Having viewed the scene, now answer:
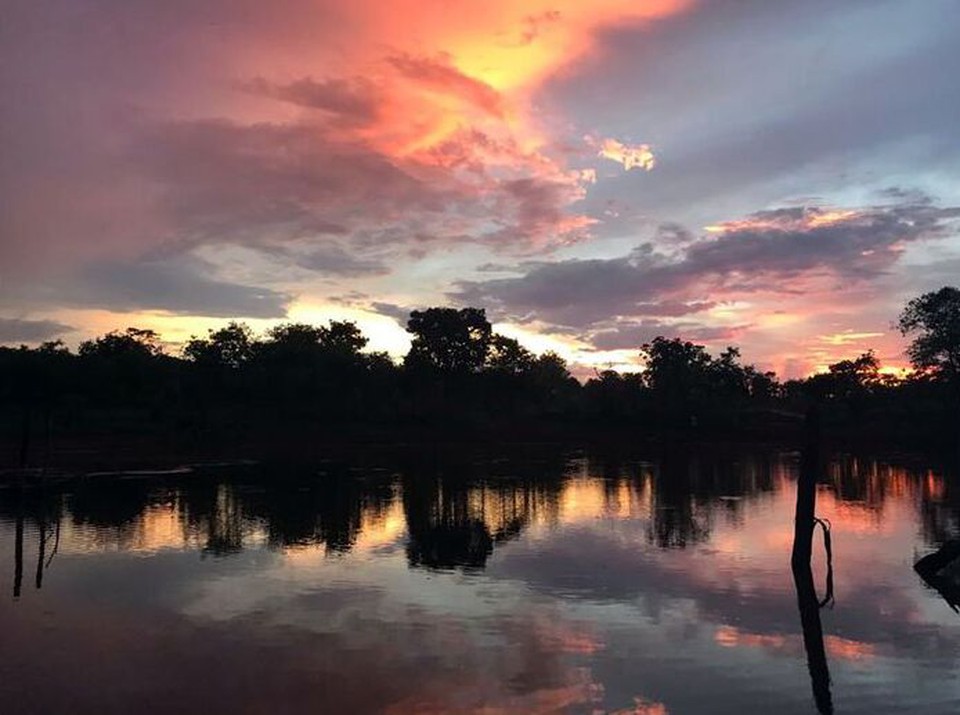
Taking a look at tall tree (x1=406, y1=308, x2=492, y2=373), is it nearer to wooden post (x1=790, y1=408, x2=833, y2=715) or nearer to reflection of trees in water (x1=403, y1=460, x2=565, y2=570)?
reflection of trees in water (x1=403, y1=460, x2=565, y2=570)

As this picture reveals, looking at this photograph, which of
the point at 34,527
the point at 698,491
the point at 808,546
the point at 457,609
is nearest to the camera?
the point at 457,609

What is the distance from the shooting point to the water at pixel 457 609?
9.74 meters

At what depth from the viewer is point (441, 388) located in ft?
296

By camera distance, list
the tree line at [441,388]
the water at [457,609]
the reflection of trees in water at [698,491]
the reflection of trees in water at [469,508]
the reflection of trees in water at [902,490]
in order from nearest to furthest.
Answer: the water at [457,609] < the reflection of trees in water at [469,508] < the reflection of trees in water at [698,491] < the reflection of trees in water at [902,490] < the tree line at [441,388]

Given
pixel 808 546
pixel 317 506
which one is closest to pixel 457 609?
pixel 808 546

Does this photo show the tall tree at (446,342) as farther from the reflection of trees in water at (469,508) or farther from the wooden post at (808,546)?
the wooden post at (808,546)

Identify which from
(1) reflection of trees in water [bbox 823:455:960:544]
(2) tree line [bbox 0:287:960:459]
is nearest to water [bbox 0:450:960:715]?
(1) reflection of trees in water [bbox 823:455:960:544]

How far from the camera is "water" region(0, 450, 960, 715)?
32.0 ft

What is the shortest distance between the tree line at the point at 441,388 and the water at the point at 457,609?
34.1 meters

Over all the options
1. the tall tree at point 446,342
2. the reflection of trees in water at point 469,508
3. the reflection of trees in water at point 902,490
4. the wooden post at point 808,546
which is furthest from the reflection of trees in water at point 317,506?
the tall tree at point 446,342

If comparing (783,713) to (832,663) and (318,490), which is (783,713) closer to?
(832,663)

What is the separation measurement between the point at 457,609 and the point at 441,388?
76549 millimetres

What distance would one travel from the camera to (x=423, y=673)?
34.1 feet

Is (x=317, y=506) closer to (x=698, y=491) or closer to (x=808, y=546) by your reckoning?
(x=698, y=491)
